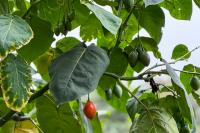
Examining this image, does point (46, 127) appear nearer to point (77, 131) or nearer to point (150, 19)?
point (77, 131)

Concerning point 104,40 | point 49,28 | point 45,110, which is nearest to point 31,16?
point 49,28

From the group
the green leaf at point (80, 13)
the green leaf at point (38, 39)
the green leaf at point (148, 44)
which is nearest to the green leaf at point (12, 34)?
the green leaf at point (38, 39)

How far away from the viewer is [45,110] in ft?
3.81

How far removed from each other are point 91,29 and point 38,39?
0.83 ft

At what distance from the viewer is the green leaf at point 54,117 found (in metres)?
1.13

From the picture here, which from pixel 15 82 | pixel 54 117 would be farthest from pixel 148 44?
pixel 15 82

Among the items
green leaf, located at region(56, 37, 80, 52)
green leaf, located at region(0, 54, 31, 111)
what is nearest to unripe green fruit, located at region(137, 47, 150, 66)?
green leaf, located at region(56, 37, 80, 52)

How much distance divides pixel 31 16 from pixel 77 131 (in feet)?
0.88

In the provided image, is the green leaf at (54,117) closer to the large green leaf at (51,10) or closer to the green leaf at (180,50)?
the large green leaf at (51,10)

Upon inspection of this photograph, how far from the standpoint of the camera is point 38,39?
42.6 inches

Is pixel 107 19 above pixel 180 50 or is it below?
above

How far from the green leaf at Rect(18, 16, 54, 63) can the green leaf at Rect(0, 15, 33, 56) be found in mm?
238

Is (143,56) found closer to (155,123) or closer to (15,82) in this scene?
(155,123)

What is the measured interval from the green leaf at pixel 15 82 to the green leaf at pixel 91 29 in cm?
43
